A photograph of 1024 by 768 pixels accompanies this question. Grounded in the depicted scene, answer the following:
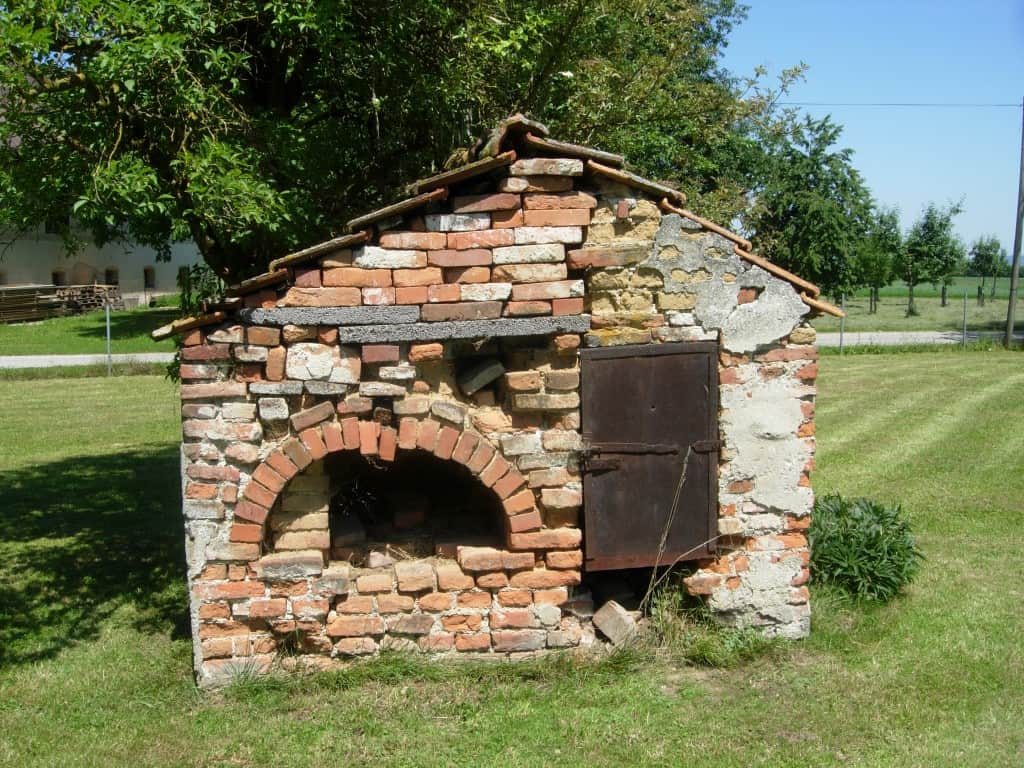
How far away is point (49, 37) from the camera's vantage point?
5.90m

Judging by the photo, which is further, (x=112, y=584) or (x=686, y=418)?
(x=112, y=584)

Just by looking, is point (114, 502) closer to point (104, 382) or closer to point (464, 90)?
point (464, 90)

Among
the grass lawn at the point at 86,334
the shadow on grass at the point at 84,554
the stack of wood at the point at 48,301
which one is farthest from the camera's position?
the stack of wood at the point at 48,301

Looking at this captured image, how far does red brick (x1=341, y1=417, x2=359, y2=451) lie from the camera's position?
18.6ft

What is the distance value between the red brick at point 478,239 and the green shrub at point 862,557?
3.27m

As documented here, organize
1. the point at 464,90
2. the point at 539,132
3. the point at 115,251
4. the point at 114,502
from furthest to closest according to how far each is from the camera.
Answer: the point at 115,251
the point at 114,502
the point at 464,90
the point at 539,132

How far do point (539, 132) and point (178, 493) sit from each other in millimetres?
7397

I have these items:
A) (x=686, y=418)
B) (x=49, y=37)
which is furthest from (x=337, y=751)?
(x=49, y=37)

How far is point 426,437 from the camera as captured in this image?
18.8 feet

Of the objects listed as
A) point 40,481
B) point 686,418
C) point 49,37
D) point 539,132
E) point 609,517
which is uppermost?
point 49,37

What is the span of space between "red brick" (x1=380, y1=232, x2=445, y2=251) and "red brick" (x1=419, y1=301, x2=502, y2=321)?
0.34 meters

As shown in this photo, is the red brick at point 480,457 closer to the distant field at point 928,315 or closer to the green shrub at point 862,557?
the green shrub at point 862,557

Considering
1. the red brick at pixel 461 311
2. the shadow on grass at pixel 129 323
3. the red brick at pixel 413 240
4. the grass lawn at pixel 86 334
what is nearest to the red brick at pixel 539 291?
the red brick at pixel 461 311

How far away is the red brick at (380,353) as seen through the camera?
18.4ft
